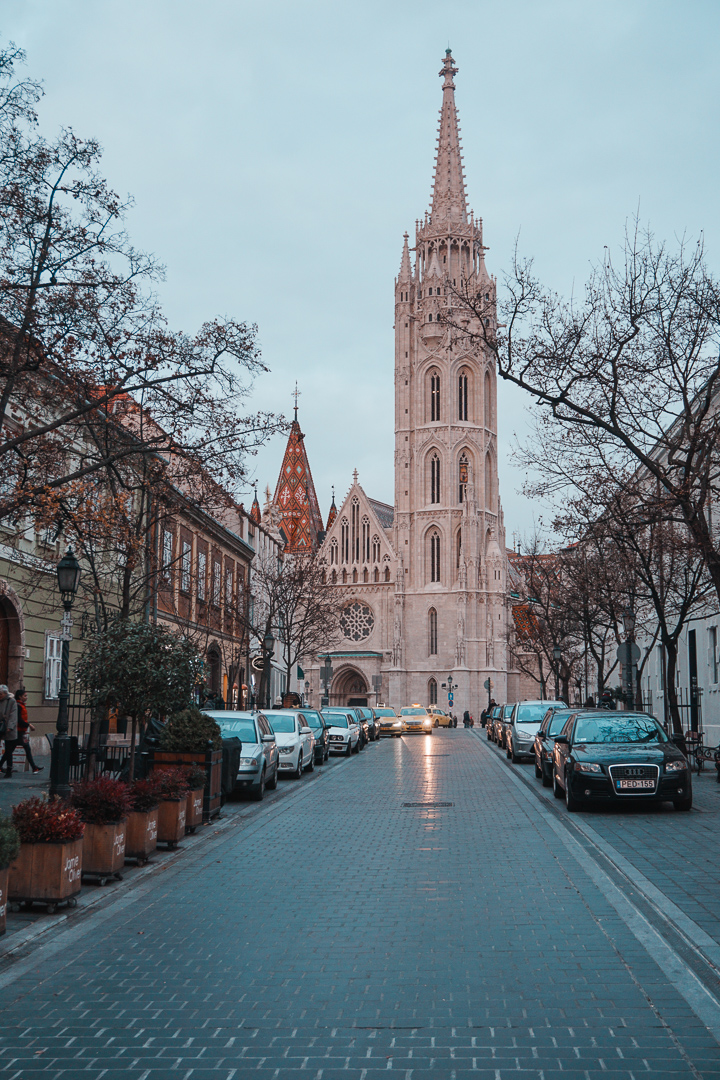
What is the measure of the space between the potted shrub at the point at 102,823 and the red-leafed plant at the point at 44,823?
3.53ft

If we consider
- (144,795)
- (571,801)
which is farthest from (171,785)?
(571,801)

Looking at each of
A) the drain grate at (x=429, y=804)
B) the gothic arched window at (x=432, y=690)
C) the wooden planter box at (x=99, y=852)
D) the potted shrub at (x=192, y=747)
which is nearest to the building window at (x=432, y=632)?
the gothic arched window at (x=432, y=690)

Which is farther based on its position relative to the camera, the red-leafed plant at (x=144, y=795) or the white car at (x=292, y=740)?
the white car at (x=292, y=740)

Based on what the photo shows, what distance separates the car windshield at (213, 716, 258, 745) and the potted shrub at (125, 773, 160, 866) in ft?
20.8

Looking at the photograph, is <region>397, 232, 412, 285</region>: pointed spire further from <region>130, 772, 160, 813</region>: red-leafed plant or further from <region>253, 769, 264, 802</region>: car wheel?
<region>130, 772, 160, 813</region>: red-leafed plant

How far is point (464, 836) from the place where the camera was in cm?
1316

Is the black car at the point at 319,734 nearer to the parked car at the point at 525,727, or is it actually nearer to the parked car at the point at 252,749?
the parked car at the point at 525,727

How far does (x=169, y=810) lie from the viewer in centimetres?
1252

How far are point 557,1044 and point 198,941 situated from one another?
322cm

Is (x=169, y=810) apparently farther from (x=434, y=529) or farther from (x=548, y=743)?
(x=434, y=529)

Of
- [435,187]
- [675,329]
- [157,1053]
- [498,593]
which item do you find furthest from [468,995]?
[435,187]

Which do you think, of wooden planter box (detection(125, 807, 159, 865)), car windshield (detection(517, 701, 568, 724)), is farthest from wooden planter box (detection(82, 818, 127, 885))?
car windshield (detection(517, 701, 568, 724))

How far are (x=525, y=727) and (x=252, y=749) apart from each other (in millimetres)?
12209

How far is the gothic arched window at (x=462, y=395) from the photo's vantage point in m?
95.1
